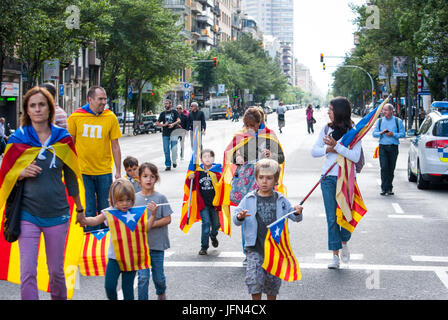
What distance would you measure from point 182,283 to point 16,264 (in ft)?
5.55

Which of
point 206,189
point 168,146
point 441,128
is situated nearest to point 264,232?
point 206,189

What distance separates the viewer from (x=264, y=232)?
5586 millimetres

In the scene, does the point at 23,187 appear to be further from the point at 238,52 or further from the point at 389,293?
the point at 238,52

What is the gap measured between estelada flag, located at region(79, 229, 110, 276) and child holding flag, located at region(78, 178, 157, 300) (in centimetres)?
81

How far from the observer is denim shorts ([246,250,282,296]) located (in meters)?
5.44

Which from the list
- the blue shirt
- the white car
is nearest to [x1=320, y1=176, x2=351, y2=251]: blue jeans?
the blue shirt

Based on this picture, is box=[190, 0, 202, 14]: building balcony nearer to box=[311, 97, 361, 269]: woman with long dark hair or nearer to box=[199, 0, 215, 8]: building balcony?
box=[199, 0, 215, 8]: building balcony

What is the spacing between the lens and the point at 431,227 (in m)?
10.4

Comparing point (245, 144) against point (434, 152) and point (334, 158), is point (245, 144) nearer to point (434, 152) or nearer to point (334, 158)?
point (334, 158)

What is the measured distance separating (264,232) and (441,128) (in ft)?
33.2

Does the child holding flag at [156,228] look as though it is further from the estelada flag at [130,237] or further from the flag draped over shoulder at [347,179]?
the flag draped over shoulder at [347,179]

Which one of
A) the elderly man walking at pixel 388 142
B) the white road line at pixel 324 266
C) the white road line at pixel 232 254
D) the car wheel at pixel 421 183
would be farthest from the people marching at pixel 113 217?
the car wheel at pixel 421 183

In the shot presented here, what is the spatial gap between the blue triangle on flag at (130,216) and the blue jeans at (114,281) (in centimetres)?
30
